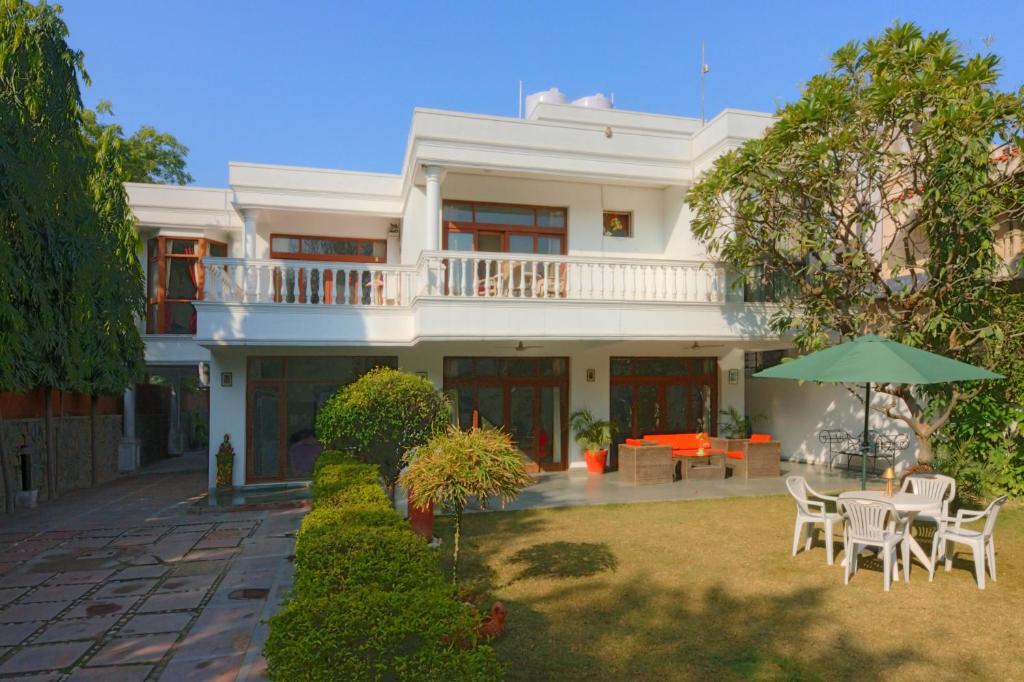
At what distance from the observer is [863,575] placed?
6824mm

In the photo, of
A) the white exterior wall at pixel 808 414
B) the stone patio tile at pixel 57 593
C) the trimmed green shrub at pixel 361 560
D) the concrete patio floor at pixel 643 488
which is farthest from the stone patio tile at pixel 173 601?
the white exterior wall at pixel 808 414

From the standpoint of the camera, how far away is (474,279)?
447 inches

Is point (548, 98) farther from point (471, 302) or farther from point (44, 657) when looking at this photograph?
point (44, 657)

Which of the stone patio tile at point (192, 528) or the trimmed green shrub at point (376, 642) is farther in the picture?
the stone patio tile at point (192, 528)

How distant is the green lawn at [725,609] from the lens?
4.76 m

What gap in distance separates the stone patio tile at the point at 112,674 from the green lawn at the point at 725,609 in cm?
265

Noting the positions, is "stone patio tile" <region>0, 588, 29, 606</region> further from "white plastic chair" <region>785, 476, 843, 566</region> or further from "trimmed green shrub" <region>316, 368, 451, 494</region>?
"white plastic chair" <region>785, 476, 843, 566</region>

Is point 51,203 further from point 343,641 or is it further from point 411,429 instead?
point 343,641

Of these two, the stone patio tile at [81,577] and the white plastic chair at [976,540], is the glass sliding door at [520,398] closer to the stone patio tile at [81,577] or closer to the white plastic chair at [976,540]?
the stone patio tile at [81,577]

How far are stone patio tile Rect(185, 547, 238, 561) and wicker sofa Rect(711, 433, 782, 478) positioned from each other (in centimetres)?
931

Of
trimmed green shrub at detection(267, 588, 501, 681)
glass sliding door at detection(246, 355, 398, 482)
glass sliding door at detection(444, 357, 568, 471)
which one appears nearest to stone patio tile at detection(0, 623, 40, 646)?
trimmed green shrub at detection(267, 588, 501, 681)

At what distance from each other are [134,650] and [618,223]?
1202 cm

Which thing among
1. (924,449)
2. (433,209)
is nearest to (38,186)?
(433,209)

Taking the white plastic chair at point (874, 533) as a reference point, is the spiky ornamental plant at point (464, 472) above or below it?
above
